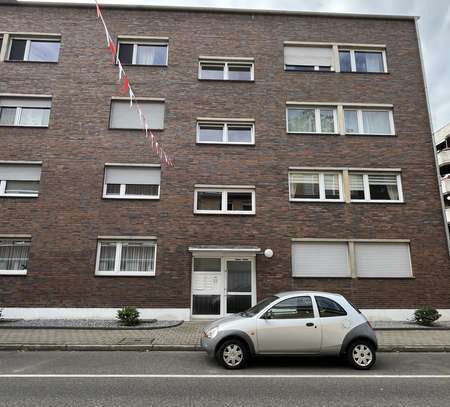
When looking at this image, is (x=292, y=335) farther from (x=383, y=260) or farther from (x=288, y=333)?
(x=383, y=260)

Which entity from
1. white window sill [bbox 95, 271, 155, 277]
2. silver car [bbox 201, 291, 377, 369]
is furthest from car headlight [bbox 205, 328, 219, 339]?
white window sill [bbox 95, 271, 155, 277]

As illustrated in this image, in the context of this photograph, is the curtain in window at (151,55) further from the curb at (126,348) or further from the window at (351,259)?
the curb at (126,348)

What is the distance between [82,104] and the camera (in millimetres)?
13523

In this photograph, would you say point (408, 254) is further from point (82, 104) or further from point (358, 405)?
point (82, 104)

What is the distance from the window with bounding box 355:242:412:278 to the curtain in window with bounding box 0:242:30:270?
12.4 metres

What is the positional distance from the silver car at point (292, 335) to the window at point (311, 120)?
907 centimetres

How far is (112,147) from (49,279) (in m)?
5.46

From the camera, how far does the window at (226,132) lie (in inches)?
538

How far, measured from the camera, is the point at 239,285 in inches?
480

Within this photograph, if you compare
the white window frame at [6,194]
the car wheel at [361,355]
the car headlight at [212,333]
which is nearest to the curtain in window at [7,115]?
the white window frame at [6,194]

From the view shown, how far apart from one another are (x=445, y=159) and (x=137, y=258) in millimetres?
27847

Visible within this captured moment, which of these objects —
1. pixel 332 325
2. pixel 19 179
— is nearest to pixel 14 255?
pixel 19 179

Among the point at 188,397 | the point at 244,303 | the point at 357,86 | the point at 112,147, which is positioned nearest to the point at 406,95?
the point at 357,86

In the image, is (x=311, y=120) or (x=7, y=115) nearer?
(x=7, y=115)
